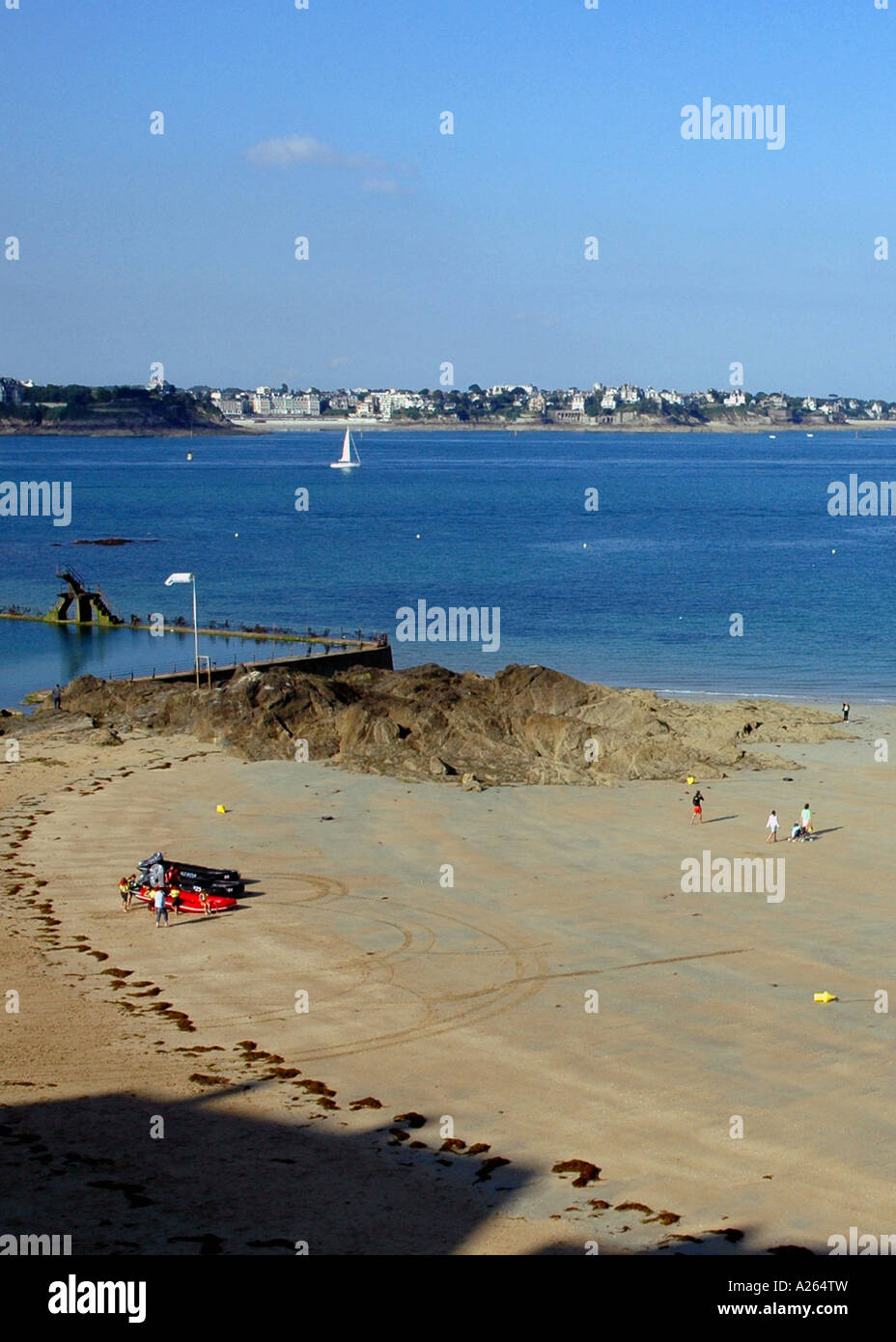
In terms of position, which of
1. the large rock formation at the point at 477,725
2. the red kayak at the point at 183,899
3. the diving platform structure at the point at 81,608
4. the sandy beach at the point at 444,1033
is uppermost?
the diving platform structure at the point at 81,608

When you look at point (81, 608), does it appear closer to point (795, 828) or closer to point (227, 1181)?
point (795, 828)

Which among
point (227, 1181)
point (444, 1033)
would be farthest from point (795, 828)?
point (227, 1181)

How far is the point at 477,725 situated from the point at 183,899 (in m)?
15.9

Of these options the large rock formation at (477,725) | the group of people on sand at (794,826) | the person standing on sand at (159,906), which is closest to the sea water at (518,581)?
the large rock formation at (477,725)

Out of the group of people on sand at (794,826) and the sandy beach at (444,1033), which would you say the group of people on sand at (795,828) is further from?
the sandy beach at (444,1033)

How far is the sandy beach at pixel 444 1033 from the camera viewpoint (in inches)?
599

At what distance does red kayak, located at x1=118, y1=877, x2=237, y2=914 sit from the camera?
86.7ft

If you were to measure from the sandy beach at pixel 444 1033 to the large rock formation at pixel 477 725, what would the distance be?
418 cm

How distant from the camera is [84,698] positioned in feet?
155

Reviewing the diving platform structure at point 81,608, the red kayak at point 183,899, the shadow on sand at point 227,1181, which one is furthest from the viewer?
the diving platform structure at point 81,608

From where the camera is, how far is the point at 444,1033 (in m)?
20.6

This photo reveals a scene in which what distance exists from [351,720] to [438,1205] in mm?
26337
